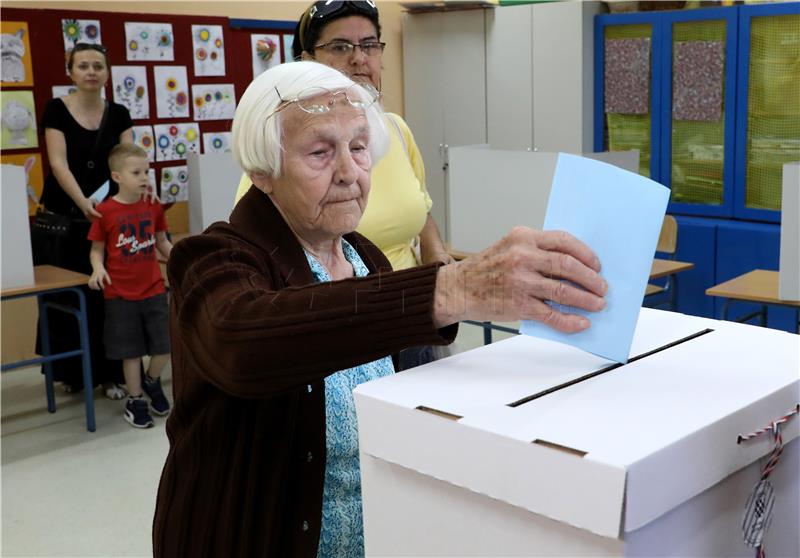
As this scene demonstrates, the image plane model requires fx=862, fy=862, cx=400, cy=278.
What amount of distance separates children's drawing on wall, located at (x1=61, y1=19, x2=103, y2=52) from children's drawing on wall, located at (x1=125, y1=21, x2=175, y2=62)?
199 millimetres

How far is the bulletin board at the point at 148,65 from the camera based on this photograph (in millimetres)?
4645

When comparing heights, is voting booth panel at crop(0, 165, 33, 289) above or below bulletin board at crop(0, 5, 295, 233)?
below

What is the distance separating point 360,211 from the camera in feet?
3.84

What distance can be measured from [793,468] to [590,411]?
241 mm

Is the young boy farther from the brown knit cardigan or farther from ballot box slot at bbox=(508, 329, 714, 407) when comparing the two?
ballot box slot at bbox=(508, 329, 714, 407)

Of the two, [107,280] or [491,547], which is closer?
[491,547]

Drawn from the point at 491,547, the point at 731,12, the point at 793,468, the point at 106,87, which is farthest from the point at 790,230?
the point at 106,87

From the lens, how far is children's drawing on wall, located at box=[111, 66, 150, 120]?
5055 millimetres

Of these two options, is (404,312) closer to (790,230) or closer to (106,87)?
(790,230)

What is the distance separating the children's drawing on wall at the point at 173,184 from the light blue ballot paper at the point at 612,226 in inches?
186

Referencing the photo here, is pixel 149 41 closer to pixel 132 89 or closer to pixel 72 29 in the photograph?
pixel 132 89

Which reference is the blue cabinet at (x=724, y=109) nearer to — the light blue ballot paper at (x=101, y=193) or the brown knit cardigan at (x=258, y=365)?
the light blue ballot paper at (x=101, y=193)

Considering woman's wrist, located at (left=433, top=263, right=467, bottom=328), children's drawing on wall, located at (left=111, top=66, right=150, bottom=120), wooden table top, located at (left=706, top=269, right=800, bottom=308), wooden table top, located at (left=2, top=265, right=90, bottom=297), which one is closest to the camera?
woman's wrist, located at (left=433, top=263, right=467, bottom=328)

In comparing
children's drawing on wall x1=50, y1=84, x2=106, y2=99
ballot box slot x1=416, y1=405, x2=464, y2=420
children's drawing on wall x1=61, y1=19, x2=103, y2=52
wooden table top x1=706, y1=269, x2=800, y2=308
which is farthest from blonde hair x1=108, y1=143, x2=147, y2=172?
ballot box slot x1=416, y1=405, x2=464, y2=420
